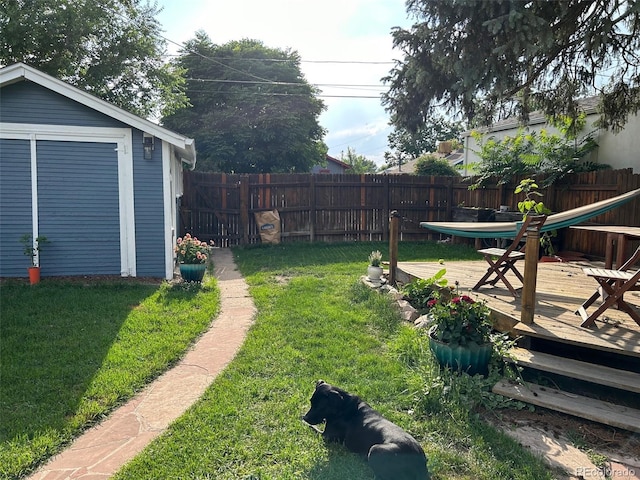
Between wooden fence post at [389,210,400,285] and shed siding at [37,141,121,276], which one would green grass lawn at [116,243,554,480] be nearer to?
wooden fence post at [389,210,400,285]

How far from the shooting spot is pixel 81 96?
6.29 meters

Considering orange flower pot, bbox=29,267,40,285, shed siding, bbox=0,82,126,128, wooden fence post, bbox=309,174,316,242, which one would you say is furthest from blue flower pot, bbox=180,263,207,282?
wooden fence post, bbox=309,174,316,242

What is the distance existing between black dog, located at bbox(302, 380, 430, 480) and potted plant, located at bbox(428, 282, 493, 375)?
0.92 m

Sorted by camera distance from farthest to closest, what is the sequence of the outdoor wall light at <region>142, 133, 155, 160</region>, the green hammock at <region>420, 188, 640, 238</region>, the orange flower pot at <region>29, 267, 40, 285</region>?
the outdoor wall light at <region>142, 133, 155, 160</region>
the orange flower pot at <region>29, 267, 40, 285</region>
the green hammock at <region>420, 188, 640, 238</region>

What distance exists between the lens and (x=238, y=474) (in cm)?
222

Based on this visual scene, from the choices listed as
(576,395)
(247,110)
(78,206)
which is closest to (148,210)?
(78,206)

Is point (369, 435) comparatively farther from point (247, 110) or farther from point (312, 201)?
point (247, 110)

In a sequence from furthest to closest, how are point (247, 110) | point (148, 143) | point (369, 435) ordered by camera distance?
point (247, 110) → point (148, 143) → point (369, 435)

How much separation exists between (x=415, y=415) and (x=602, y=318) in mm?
2047

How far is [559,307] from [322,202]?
732 centimetres

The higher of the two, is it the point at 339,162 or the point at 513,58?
the point at 339,162

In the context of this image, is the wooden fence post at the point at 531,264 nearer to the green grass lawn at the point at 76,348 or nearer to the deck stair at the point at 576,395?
the deck stair at the point at 576,395

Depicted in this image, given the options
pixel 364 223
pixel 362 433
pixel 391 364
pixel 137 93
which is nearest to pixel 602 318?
pixel 391 364

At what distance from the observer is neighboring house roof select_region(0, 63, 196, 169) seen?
5.97 meters
